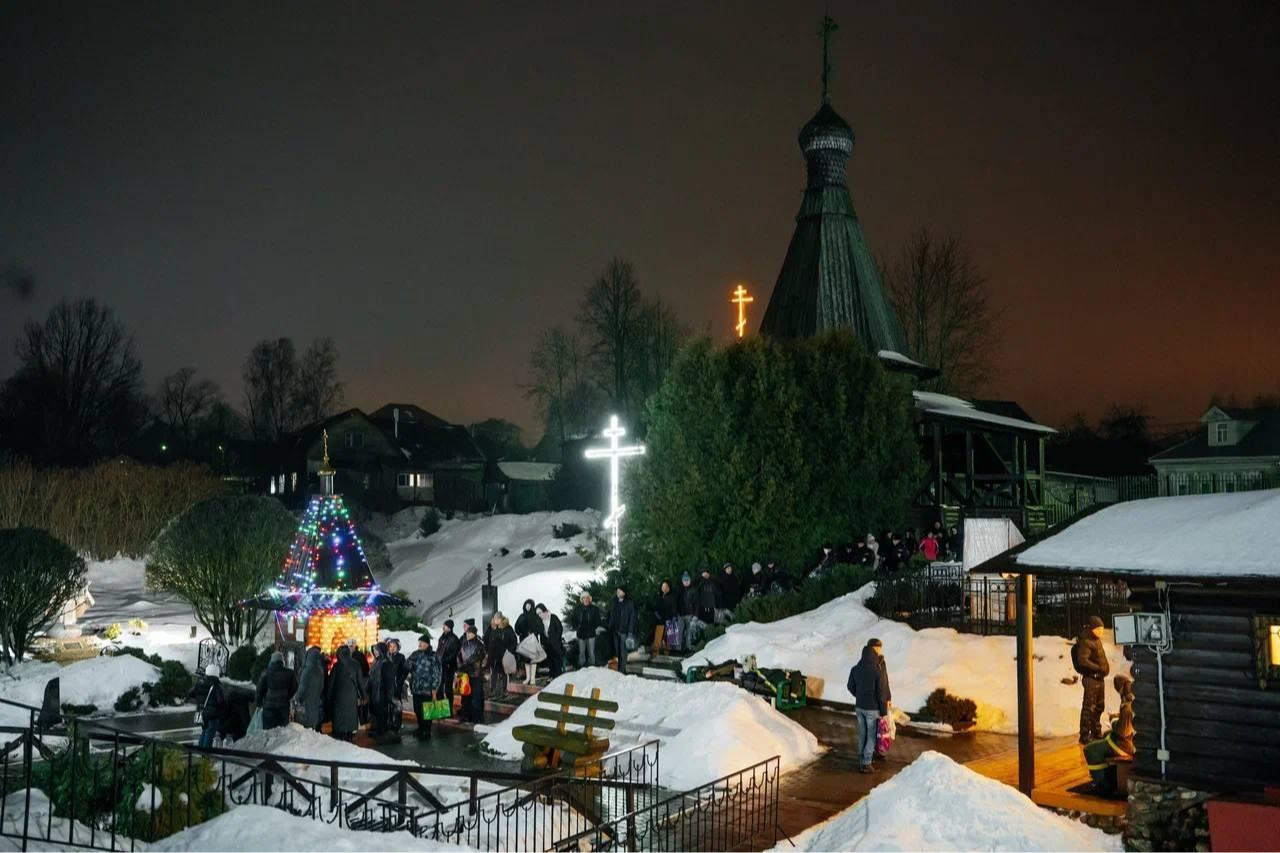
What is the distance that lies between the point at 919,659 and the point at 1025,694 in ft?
20.4

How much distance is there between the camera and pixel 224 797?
1132 centimetres

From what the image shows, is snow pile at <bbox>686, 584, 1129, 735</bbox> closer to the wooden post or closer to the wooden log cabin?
the wooden post

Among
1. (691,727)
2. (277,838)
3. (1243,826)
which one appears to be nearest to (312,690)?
(691,727)

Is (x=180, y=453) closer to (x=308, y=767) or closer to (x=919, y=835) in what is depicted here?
(x=308, y=767)

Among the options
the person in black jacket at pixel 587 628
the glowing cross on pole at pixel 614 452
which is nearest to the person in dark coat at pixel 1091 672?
the person in black jacket at pixel 587 628

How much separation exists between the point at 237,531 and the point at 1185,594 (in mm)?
25071

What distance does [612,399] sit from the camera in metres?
57.9

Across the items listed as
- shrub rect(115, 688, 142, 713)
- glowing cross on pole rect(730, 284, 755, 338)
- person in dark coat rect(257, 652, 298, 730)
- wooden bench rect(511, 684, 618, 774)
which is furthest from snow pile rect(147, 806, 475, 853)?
glowing cross on pole rect(730, 284, 755, 338)

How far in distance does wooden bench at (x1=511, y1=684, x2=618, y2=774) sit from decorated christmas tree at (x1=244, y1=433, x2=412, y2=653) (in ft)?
27.5

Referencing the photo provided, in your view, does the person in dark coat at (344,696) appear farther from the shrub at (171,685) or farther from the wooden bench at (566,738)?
the shrub at (171,685)

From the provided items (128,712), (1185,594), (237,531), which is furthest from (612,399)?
(1185,594)

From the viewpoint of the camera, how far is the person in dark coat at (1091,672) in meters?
12.9

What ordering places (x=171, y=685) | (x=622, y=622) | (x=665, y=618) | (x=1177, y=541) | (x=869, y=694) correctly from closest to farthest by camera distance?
(x=1177, y=541) → (x=869, y=694) → (x=622, y=622) → (x=171, y=685) → (x=665, y=618)

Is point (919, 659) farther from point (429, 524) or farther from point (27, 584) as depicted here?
point (429, 524)
